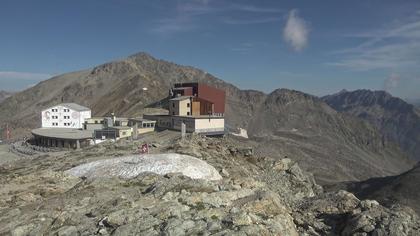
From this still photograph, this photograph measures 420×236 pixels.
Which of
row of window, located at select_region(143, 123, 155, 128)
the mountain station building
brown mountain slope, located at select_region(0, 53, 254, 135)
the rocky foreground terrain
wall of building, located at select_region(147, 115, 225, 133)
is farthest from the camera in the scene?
brown mountain slope, located at select_region(0, 53, 254, 135)

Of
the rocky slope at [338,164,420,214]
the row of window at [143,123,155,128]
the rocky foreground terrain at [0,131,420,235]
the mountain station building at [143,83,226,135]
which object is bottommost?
the rocky slope at [338,164,420,214]

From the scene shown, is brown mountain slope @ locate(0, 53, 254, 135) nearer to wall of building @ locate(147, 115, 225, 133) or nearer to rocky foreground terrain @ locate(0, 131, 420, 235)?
wall of building @ locate(147, 115, 225, 133)

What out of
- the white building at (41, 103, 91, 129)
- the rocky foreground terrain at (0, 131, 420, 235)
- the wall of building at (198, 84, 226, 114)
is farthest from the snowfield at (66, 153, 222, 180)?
the wall of building at (198, 84, 226, 114)

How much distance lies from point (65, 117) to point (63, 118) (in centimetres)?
49

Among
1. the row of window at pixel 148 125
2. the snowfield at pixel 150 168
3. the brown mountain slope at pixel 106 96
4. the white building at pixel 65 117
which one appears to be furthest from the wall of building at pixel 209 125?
the brown mountain slope at pixel 106 96

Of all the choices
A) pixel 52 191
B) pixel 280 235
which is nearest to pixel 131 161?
pixel 52 191

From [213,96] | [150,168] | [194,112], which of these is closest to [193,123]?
[194,112]

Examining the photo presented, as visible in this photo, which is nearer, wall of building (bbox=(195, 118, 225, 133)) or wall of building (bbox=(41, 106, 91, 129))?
wall of building (bbox=(195, 118, 225, 133))

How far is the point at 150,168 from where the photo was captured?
29.9m

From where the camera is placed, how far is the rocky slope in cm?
9094

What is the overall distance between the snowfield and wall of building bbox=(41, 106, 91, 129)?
5862 centimetres

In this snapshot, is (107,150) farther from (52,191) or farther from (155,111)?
(155,111)

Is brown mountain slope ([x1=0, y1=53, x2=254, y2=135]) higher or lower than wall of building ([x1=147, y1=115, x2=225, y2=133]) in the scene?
higher

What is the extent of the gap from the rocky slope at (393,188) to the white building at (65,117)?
2465 inches
